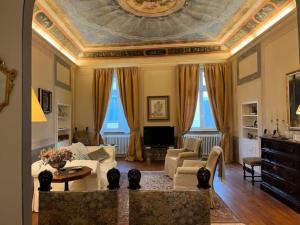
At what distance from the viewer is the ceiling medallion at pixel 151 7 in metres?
4.59

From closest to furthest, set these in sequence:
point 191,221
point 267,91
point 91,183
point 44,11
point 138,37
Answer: point 191,221 < point 91,183 < point 44,11 < point 267,91 < point 138,37

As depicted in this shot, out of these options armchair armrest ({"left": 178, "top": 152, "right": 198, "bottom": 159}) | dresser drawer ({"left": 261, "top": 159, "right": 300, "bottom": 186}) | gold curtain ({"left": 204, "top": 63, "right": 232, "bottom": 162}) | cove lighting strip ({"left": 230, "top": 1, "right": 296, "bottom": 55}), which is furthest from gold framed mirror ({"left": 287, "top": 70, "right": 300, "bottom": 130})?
gold curtain ({"left": 204, "top": 63, "right": 232, "bottom": 162})

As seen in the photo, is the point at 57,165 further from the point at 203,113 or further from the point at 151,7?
the point at 203,113

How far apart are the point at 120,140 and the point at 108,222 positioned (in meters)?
6.55

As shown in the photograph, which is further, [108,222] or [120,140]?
[120,140]

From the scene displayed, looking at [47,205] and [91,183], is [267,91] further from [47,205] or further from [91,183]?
[47,205]

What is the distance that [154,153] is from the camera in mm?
7535

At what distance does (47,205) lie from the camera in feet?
4.39

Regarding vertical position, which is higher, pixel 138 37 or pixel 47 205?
pixel 138 37

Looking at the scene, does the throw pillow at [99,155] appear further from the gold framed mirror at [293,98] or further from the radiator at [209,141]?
the gold framed mirror at [293,98]

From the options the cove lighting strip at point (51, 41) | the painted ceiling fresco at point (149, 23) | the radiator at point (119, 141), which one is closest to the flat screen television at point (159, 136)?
the radiator at point (119, 141)

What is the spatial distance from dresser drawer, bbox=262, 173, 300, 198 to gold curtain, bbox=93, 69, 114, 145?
199 inches
